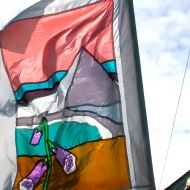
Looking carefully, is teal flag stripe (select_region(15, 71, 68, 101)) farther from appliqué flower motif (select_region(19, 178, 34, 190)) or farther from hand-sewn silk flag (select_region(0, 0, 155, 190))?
appliqué flower motif (select_region(19, 178, 34, 190))

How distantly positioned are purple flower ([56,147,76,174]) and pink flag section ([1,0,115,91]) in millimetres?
1071

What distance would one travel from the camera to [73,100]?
6520 millimetres

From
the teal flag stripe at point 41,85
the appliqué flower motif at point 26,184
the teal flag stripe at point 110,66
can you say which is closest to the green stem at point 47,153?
the appliqué flower motif at point 26,184

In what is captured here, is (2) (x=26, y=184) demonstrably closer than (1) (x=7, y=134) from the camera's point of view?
Yes

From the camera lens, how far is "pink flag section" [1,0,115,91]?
22.2 ft

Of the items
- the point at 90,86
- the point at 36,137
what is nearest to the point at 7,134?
the point at 36,137

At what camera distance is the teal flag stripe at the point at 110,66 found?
6.35m

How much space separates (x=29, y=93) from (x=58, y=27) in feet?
3.12

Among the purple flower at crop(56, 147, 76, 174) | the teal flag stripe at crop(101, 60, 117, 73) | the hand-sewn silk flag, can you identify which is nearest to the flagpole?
the hand-sewn silk flag

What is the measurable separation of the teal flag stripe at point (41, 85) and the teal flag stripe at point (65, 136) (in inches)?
22.7

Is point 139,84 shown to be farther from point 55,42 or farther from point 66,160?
point 55,42

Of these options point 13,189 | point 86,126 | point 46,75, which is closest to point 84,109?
point 86,126

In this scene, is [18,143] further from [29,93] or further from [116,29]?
[116,29]

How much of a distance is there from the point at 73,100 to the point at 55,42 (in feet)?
3.04
